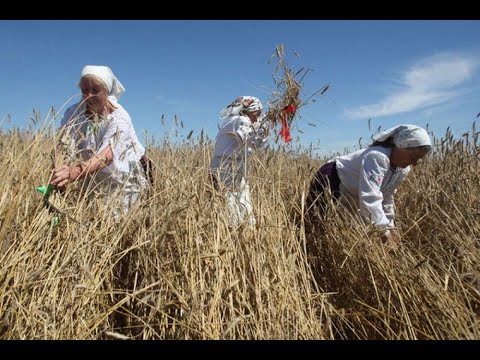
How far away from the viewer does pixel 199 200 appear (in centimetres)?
151

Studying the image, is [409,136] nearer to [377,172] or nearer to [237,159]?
[377,172]

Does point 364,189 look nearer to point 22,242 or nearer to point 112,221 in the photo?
point 112,221

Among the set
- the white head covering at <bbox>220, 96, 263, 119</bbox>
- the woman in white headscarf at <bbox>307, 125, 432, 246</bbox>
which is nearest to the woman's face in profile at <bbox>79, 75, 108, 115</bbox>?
the white head covering at <bbox>220, 96, 263, 119</bbox>

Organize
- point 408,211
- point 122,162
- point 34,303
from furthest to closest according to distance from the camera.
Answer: point 408,211
point 122,162
point 34,303

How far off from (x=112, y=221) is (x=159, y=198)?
230 mm

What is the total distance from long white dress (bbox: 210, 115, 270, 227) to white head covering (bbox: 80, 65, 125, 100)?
661 millimetres

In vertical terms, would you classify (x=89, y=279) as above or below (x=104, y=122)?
below

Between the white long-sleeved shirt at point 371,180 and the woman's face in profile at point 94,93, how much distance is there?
141 cm

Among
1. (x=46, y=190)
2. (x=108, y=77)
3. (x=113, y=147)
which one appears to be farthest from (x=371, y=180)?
(x=46, y=190)

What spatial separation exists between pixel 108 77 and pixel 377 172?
1.51 meters

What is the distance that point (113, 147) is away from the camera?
1.64 m

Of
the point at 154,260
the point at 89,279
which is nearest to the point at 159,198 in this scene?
the point at 154,260

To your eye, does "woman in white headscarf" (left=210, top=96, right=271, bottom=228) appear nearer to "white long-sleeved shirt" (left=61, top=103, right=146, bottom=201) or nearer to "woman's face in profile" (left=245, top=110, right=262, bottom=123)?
"woman's face in profile" (left=245, top=110, right=262, bottom=123)

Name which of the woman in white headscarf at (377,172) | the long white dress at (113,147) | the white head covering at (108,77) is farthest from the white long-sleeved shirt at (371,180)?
the white head covering at (108,77)
